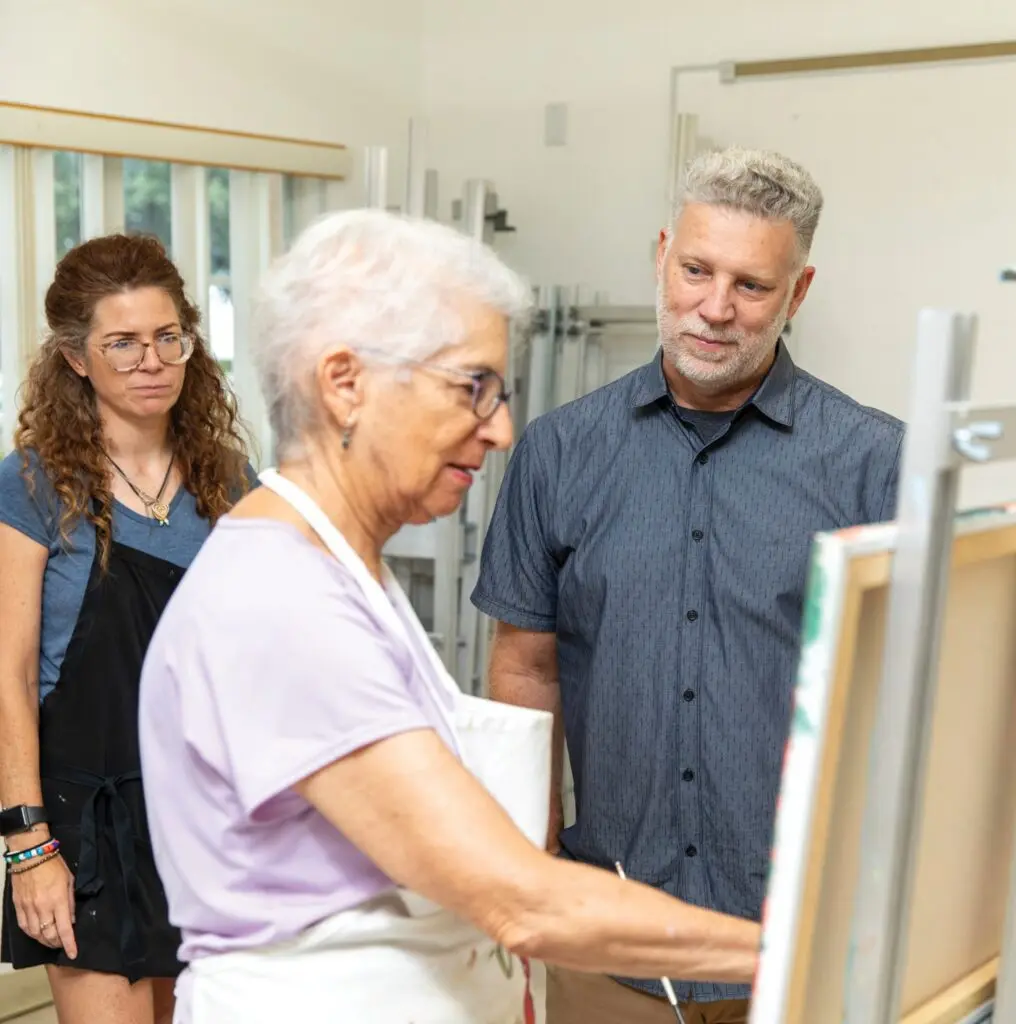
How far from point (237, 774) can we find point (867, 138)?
2774 mm

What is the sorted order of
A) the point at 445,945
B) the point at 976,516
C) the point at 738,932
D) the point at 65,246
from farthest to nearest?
1. the point at 65,246
2. the point at 445,945
3. the point at 738,932
4. the point at 976,516

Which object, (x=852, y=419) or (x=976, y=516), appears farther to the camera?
(x=852, y=419)

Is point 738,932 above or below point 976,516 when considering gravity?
below

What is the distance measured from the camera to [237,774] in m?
1.03

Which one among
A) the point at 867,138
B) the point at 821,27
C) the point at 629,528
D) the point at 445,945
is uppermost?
the point at 821,27

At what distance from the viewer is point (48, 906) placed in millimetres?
1895

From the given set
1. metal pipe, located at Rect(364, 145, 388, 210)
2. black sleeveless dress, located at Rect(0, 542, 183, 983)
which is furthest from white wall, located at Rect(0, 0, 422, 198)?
black sleeveless dress, located at Rect(0, 542, 183, 983)

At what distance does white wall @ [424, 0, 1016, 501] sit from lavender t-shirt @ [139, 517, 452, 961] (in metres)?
1.99

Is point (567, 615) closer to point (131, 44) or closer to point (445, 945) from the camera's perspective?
point (445, 945)

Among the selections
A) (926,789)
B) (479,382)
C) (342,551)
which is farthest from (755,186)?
(926,789)

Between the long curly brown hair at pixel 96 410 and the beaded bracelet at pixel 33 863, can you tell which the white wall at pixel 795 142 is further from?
the beaded bracelet at pixel 33 863

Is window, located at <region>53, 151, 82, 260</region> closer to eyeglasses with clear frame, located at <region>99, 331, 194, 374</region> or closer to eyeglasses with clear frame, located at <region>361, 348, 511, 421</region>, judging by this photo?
eyeglasses with clear frame, located at <region>99, 331, 194, 374</region>

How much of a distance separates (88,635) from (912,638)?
1.42 metres

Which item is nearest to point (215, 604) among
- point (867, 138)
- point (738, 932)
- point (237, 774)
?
point (237, 774)
